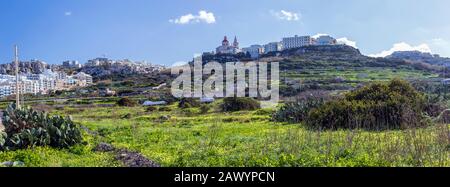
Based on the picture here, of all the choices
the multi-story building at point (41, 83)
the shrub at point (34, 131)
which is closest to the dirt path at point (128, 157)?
the shrub at point (34, 131)

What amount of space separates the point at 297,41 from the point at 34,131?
16390cm

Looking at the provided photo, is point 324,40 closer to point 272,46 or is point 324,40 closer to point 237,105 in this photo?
point 272,46

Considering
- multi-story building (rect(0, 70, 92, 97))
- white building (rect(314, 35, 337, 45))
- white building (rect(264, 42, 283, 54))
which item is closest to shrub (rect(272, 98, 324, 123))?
multi-story building (rect(0, 70, 92, 97))

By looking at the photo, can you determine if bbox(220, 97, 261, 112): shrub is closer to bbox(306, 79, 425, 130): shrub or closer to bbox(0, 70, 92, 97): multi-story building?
bbox(306, 79, 425, 130): shrub

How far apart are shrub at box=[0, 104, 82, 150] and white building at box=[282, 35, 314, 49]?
15501cm

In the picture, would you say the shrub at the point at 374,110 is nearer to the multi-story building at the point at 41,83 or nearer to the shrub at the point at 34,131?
the shrub at the point at 34,131

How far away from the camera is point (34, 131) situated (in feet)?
43.3

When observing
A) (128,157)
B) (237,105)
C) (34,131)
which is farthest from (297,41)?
(128,157)

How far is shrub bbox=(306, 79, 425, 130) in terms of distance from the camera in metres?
17.5

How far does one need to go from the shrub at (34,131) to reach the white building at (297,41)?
15501 cm

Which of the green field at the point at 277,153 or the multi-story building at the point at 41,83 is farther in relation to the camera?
the multi-story building at the point at 41,83

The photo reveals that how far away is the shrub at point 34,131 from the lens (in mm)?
12969
